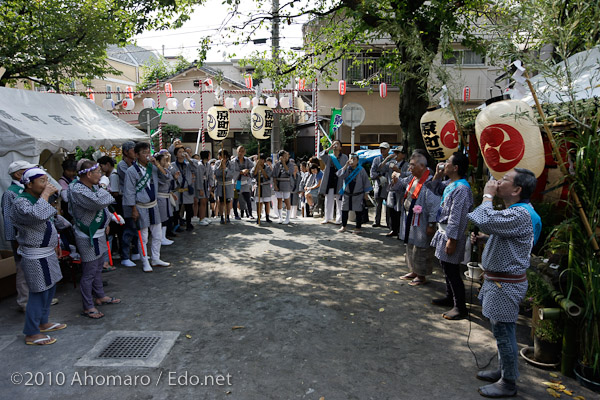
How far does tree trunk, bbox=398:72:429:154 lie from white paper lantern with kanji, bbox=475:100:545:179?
3.97m

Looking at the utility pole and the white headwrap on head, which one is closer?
the white headwrap on head

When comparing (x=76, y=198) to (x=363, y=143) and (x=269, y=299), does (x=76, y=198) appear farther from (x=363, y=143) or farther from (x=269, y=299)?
(x=363, y=143)

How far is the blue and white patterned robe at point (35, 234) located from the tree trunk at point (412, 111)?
678cm

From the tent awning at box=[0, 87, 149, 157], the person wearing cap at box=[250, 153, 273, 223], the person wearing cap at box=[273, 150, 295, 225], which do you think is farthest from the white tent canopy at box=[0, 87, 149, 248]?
the person wearing cap at box=[273, 150, 295, 225]

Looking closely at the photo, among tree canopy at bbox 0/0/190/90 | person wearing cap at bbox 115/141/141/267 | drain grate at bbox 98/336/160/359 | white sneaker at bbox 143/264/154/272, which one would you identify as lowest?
drain grate at bbox 98/336/160/359

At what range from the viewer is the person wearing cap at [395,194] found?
8.61 meters

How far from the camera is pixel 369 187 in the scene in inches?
385

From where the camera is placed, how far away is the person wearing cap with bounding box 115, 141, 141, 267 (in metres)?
7.00

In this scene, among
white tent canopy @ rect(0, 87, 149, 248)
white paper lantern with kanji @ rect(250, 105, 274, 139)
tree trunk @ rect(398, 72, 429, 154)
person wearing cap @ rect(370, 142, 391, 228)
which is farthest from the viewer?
white paper lantern with kanji @ rect(250, 105, 274, 139)

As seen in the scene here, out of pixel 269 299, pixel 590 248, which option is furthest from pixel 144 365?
pixel 590 248

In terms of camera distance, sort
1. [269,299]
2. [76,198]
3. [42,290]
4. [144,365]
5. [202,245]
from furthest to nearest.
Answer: [202,245] → [269,299] → [76,198] → [42,290] → [144,365]

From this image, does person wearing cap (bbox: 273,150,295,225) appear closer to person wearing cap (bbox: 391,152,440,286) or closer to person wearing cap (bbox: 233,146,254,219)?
person wearing cap (bbox: 233,146,254,219)

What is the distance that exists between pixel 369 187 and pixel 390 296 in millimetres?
4353

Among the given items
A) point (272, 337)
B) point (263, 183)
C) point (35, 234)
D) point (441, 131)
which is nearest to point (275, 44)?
point (263, 183)
